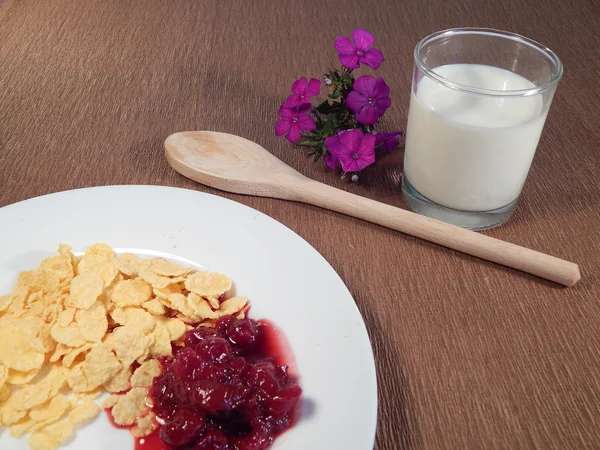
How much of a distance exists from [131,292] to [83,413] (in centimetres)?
16

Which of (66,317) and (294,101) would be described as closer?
(66,317)

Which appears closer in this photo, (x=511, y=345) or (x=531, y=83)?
(x=511, y=345)

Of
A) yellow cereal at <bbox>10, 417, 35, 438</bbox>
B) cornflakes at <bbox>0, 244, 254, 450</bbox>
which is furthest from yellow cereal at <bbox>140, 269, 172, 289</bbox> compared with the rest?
yellow cereal at <bbox>10, 417, 35, 438</bbox>

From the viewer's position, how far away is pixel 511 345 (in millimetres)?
755

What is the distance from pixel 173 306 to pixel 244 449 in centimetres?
21

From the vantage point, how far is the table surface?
0.70 metres

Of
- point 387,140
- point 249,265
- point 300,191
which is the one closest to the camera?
point 249,265

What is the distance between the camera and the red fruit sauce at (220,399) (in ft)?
2.01

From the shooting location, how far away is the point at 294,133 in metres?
1.03

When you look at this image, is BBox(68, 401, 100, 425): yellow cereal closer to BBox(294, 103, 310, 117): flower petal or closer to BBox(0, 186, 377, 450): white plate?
BBox(0, 186, 377, 450): white plate

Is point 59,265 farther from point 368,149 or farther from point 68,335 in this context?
point 368,149

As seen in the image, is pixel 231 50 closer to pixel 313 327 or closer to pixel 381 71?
pixel 381 71

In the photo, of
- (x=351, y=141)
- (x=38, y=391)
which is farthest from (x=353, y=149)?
(x=38, y=391)

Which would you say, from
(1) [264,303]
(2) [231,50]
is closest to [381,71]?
(2) [231,50]
